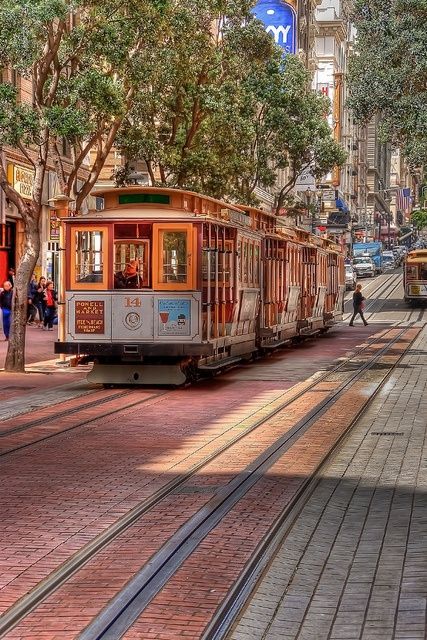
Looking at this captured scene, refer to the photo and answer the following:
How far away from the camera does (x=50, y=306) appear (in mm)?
43781

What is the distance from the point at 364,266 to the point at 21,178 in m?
58.8

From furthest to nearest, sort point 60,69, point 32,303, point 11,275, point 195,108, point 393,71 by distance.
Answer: point 32,303 < point 11,275 < point 195,108 < point 393,71 < point 60,69

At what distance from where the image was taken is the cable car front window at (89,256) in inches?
911

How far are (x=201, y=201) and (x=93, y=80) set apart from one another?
3.62m

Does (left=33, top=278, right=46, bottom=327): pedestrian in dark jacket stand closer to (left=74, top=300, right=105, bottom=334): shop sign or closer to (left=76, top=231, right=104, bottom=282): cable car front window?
(left=76, top=231, right=104, bottom=282): cable car front window

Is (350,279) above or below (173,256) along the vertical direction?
below

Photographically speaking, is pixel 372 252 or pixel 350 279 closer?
pixel 350 279

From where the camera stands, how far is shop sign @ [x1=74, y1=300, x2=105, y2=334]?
75.8ft

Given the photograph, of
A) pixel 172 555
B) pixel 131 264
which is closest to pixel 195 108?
pixel 131 264

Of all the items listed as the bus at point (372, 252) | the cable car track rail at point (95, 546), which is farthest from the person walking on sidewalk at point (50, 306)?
the bus at point (372, 252)

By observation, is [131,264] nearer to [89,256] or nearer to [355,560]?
[89,256]

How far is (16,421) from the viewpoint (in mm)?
18234

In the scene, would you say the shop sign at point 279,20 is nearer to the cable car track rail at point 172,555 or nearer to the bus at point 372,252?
the bus at point 372,252

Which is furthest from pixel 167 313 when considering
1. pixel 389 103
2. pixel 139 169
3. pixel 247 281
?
pixel 139 169
